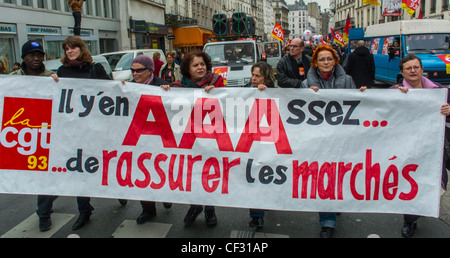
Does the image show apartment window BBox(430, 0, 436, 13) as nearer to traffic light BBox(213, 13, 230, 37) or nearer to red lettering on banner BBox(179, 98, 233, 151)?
traffic light BBox(213, 13, 230, 37)

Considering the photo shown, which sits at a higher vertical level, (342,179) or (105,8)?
(105,8)

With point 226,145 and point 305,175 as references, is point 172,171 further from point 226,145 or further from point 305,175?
point 305,175

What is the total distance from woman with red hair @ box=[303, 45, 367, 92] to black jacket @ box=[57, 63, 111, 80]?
6.99 feet

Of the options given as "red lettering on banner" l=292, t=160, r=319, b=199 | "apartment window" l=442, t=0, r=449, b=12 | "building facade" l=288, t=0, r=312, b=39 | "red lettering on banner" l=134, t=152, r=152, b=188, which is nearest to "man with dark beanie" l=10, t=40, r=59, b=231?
"red lettering on banner" l=134, t=152, r=152, b=188

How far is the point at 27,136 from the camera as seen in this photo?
12.6 ft

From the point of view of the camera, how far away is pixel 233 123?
367cm

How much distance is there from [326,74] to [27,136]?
2954 millimetres

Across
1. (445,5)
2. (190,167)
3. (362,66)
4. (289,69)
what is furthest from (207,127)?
(445,5)

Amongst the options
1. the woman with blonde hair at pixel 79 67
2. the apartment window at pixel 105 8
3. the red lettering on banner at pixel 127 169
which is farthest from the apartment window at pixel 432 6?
the red lettering on banner at pixel 127 169

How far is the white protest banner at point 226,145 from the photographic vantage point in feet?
11.4

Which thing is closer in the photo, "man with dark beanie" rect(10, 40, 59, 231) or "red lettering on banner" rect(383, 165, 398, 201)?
"red lettering on banner" rect(383, 165, 398, 201)

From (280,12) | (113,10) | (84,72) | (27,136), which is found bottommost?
(27,136)

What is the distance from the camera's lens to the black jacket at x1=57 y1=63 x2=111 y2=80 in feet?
13.6
